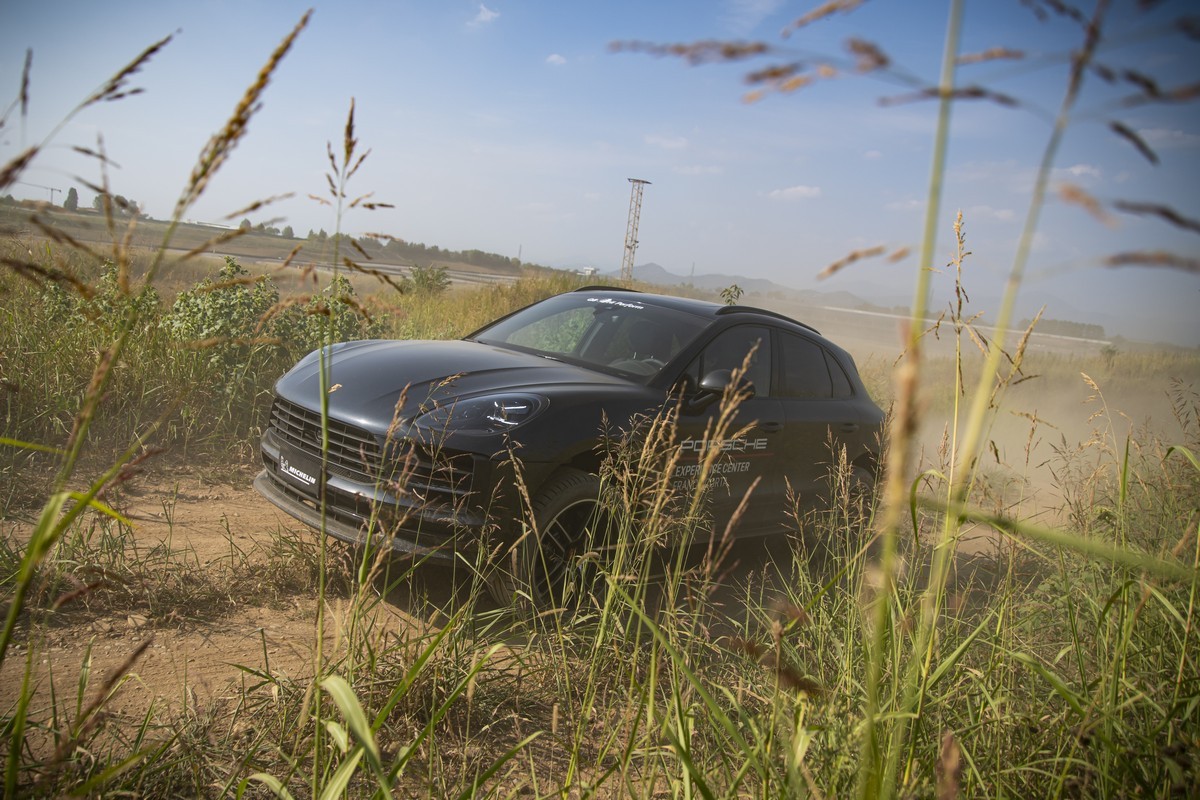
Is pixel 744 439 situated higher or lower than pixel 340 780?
higher

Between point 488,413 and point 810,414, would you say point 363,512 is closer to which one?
point 488,413

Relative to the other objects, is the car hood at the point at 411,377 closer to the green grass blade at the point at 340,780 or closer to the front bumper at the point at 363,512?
the front bumper at the point at 363,512

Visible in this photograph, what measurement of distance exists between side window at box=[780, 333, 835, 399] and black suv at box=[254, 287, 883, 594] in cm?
1

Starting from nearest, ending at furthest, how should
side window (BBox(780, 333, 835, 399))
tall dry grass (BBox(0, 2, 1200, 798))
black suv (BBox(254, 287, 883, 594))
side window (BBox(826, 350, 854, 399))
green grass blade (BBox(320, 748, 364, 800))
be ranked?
tall dry grass (BBox(0, 2, 1200, 798)) < green grass blade (BBox(320, 748, 364, 800)) < black suv (BBox(254, 287, 883, 594)) < side window (BBox(780, 333, 835, 399)) < side window (BBox(826, 350, 854, 399))

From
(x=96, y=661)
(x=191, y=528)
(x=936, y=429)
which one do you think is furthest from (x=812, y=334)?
(x=936, y=429)

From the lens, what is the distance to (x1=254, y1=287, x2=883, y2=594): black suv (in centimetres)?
342

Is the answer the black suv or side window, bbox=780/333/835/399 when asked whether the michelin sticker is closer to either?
the black suv

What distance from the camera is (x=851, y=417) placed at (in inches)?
219

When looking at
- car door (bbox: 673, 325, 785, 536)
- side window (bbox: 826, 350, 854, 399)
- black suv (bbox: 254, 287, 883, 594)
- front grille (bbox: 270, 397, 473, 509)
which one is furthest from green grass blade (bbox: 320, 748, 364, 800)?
side window (bbox: 826, 350, 854, 399)

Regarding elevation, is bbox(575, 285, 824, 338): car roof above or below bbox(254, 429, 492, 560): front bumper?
above

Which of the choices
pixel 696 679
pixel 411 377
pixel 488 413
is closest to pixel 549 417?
pixel 488 413

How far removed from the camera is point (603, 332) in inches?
196

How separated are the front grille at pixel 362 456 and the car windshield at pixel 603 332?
1413 mm

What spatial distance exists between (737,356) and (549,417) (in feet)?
5.56
